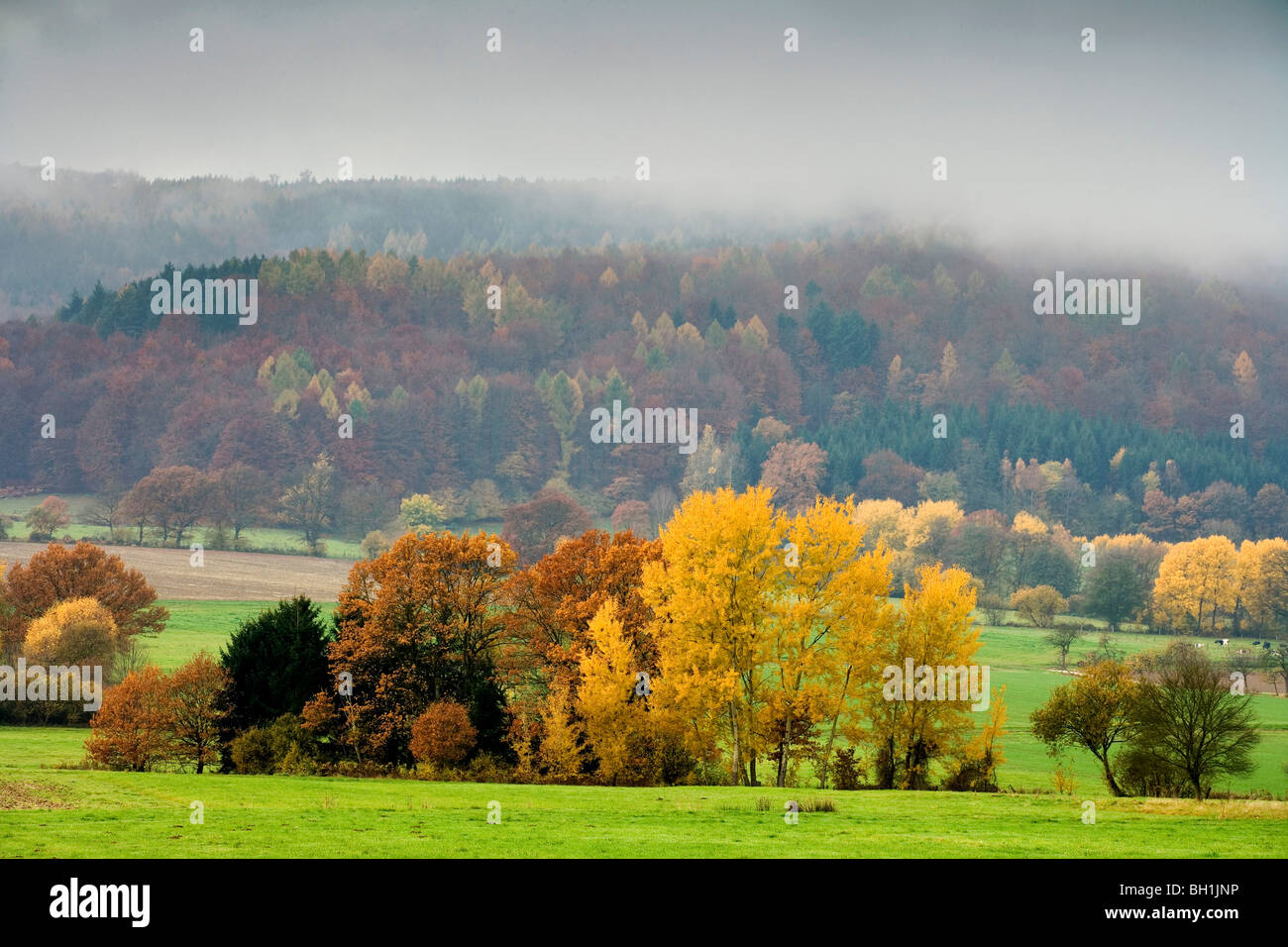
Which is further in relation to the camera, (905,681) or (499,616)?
(499,616)

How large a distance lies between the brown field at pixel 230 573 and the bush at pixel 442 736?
67.3 metres

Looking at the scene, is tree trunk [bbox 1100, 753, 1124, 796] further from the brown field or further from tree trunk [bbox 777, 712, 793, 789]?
the brown field

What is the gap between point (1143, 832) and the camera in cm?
3394

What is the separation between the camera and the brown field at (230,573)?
121 meters

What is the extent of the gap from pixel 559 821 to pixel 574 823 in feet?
1.65

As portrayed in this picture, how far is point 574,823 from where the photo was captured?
33750mm

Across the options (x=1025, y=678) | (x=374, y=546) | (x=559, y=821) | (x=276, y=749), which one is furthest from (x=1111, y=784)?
(x=374, y=546)

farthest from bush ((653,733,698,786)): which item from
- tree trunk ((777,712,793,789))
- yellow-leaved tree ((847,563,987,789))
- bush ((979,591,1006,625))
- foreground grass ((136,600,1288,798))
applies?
bush ((979,591,1006,625))

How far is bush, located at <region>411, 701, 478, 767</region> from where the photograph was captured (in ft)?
165

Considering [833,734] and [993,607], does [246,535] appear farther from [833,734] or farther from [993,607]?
[833,734]
